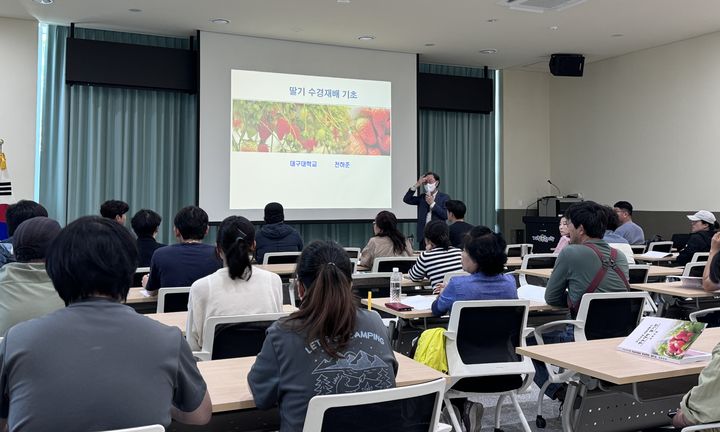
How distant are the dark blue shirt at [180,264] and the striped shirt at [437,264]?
136cm

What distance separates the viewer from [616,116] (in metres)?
9.76

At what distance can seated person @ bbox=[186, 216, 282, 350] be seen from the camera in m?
2.72

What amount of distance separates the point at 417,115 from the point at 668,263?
156 inches

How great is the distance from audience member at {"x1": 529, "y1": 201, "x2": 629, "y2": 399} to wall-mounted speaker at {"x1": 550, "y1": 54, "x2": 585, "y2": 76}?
6.29 m

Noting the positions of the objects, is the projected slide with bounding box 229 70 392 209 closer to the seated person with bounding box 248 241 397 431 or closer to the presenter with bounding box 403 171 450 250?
the presenter with bounding box 403 171 450 250

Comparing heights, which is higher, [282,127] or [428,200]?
[282,127]

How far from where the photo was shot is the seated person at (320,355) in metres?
1.72

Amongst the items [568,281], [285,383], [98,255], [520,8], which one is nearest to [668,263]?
[520,8]

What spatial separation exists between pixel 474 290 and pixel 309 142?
5830 mm

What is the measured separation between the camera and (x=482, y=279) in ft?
10.3

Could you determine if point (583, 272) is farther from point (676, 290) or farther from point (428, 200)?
point (428, 200)

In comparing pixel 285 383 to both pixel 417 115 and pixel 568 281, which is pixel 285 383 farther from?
pixel 417 115

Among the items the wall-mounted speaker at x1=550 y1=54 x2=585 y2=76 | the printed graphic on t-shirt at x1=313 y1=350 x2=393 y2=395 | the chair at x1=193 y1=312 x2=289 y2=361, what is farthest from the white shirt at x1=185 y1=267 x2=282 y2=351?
the wall-mounted speaker at x1=550 y1=54 x2=585 y2=76

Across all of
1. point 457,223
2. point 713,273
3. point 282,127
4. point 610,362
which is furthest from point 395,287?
point 282,127
